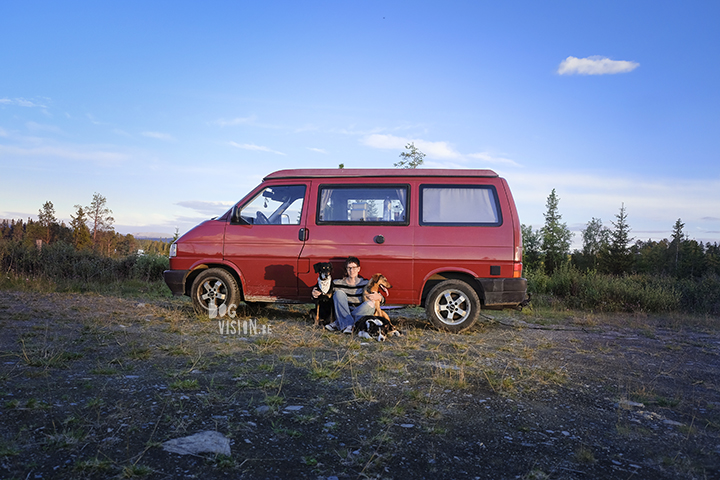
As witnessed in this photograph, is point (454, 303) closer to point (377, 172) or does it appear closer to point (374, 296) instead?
point (374, 296)

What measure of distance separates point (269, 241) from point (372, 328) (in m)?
2.16

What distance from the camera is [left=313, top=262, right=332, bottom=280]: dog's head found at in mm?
6520

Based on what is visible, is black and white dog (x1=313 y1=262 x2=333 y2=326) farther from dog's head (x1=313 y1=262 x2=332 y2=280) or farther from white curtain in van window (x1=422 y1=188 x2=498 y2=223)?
white curtain in van window (x1=422 y1=188 x2=498 y2=223)

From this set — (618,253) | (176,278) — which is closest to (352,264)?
(176,278)

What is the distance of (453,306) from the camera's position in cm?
675

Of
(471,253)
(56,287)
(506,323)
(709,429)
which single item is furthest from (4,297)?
(709,429)

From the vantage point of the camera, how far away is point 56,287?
1089 cm

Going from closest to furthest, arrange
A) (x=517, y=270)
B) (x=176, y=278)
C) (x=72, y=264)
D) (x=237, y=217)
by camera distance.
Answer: (x=517, y=270)
(x=237, y=217)
(x=176, y=278)
(x=72, y=264)

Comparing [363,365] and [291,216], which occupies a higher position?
[291,216]

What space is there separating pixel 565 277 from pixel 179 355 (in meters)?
10.9

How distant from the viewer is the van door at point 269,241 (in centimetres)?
701

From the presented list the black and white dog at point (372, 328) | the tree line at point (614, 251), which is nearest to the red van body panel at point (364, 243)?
the black and white dog at point (372, 328)

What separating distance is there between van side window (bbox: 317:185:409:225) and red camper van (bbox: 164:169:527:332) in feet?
0.05

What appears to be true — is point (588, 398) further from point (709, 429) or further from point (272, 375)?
point (272, 375)
